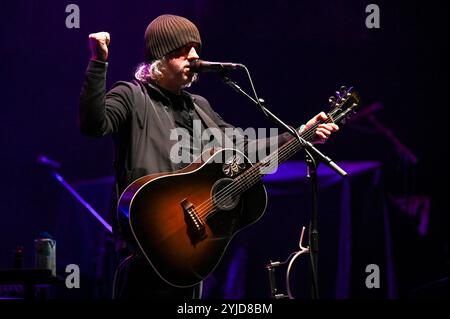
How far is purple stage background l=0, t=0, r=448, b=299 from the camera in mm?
4758

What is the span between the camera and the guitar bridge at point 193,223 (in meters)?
2.85

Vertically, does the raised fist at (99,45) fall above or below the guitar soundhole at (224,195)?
above

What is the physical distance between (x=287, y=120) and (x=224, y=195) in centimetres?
222

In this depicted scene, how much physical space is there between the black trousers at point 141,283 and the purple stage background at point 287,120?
1959mm

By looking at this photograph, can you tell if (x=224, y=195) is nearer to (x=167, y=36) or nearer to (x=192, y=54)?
(x=192, y=54)

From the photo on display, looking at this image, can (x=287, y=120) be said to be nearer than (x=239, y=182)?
No

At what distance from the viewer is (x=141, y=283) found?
2693 millimetres

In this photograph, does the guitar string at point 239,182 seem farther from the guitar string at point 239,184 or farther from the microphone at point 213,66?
the microphone at point 213,66

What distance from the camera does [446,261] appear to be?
512 centimetres

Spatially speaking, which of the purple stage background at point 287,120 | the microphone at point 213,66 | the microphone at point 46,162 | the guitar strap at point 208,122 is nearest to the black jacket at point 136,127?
the guitar strap at point 208,122

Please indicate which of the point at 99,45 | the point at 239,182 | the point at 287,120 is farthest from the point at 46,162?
the point at 99,45
